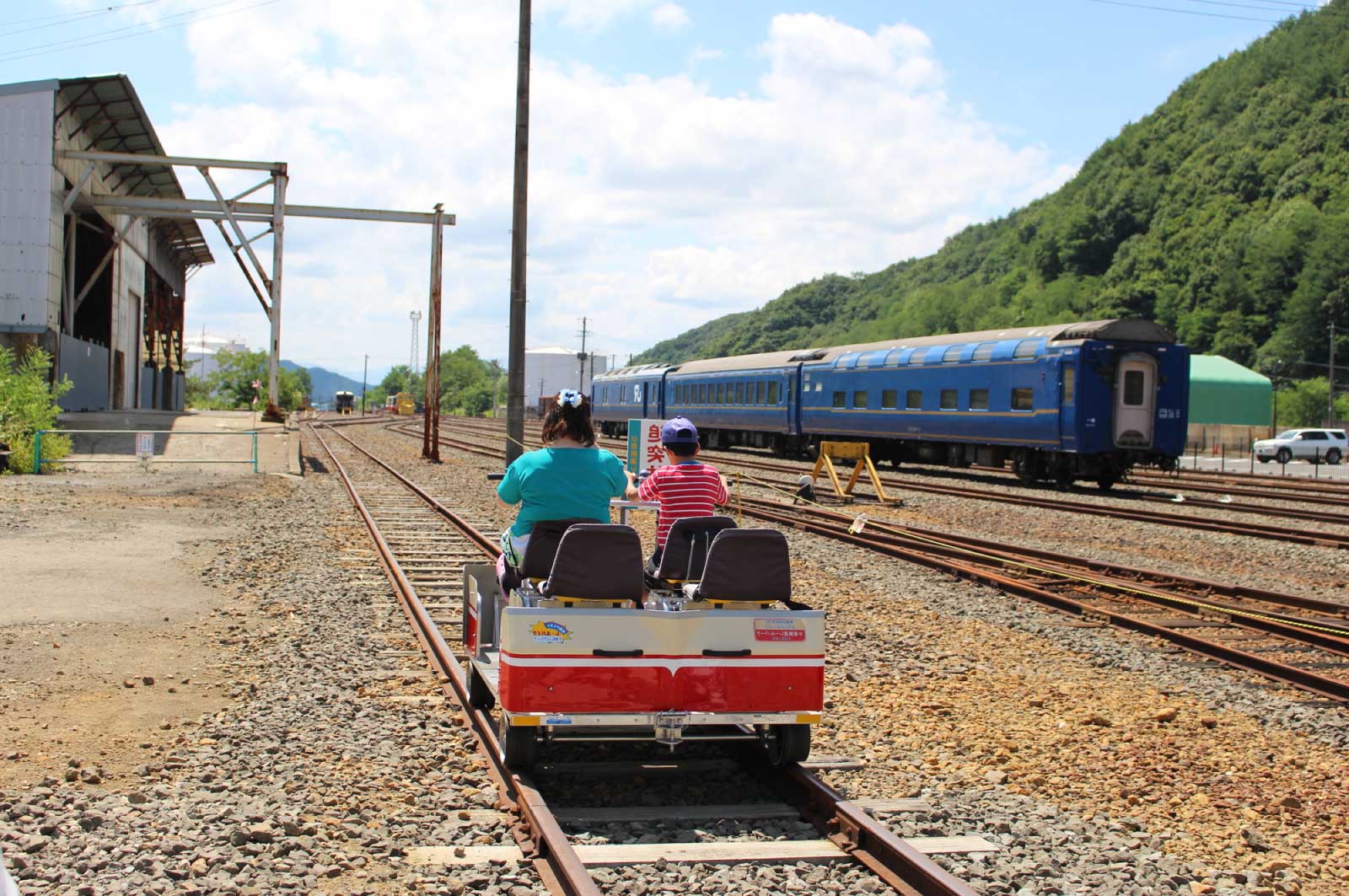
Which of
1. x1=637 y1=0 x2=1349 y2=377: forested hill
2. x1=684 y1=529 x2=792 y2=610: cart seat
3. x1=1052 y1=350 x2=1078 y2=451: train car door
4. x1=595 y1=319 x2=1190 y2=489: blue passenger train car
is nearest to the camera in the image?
x1=684 y1=529 x2=792 y2=610: cart seat

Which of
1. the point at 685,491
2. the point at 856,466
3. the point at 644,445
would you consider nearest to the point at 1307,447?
the point at 856,466

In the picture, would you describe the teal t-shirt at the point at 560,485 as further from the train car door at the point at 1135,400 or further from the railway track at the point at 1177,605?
the train car door at the point at 1135,400

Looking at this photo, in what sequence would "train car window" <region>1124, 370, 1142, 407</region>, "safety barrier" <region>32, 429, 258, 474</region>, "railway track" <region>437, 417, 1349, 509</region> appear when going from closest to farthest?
1. "safety barrier" <region>32, 429, 258, 474</region>
2. "train car window" <region>1124, 370, 1142, 407</region>
3. "railway track" <region>437, 417, 1349, 509</region>

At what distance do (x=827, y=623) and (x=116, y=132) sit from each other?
128ft

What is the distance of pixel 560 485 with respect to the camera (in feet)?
20.4

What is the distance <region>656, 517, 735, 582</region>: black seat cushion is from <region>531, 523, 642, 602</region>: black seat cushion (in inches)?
18.4

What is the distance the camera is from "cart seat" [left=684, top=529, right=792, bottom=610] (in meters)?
5.79

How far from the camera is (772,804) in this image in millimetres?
5594

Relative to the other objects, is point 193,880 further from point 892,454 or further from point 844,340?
point 844,340

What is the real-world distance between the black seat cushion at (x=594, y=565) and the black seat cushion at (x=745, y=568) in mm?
350

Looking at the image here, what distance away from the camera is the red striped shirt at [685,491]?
6.56 metres

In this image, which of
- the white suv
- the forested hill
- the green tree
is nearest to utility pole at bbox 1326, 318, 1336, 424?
the green tree

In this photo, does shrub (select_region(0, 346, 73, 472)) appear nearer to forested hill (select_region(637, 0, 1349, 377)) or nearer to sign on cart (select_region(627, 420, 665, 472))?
sign on cart (select_region(627, 420, 665, 472))

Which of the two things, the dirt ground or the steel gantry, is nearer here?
the dirt ground
